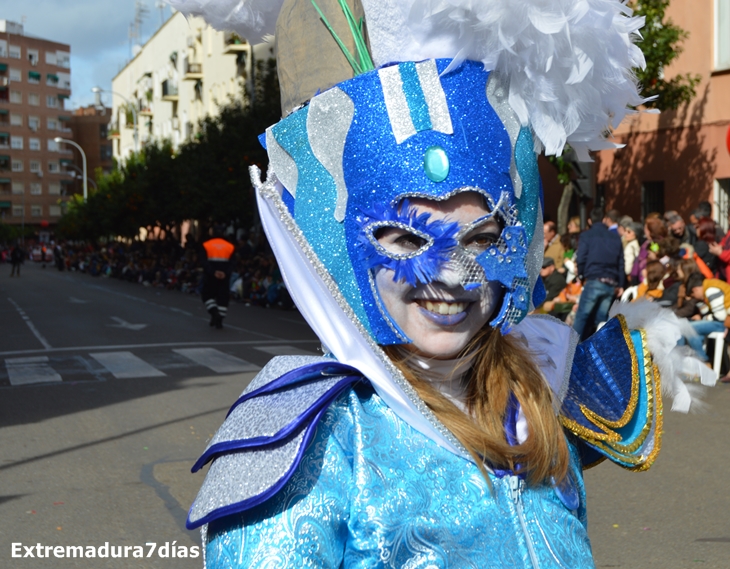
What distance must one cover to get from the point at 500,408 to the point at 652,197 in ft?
57.0

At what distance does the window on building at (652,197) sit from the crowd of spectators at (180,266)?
7490mm

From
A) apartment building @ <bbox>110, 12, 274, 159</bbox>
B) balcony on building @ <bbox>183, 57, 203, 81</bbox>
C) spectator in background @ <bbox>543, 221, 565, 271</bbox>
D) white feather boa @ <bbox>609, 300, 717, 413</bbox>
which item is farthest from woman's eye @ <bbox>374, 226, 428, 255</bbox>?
balcony on building @ <bbox>183, 57, 203, 81</bbox>

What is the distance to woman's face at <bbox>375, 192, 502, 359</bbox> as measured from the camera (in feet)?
5.31

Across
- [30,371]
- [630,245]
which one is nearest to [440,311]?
[30,371]

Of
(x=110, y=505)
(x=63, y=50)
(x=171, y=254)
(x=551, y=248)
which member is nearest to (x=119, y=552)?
(x=110, y=505)

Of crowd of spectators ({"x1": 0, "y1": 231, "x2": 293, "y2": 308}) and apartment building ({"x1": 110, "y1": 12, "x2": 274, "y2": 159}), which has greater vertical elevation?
apartment building ({"x1": 110, "y1": 12, "x2": 274, "y2": 159})

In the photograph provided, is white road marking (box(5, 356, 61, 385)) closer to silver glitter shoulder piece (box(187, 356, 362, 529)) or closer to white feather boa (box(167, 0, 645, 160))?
silver glitter shoulder piece (box(187, 356, 362, 529))

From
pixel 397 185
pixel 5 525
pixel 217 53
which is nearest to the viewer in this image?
pixel 397 185

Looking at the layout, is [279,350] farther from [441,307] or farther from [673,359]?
[441,307]

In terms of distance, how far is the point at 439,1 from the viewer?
1.60 m

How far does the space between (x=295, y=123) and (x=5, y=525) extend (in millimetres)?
4161

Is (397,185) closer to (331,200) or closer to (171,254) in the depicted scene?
(331,200)

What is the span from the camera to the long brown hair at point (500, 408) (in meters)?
1.66

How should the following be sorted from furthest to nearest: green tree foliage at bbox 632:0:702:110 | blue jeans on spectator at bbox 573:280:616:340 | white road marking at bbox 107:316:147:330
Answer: white road marking at bbox 107:316:147:330 → green tree foliage at bbox 632:0:702:110 → blue jeans on spectator at bbox 573:280:616:340
